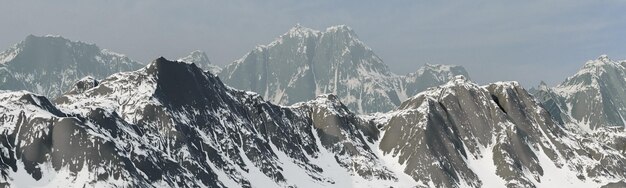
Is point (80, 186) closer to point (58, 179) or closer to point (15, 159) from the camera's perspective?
point (58, 179)

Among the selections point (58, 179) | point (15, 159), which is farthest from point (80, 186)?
point (15, 159)

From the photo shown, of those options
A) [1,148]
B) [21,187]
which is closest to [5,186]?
[21,187]

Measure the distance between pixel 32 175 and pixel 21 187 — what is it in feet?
27.5

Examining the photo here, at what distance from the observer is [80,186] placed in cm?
19812

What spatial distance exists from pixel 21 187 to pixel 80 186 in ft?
50.8

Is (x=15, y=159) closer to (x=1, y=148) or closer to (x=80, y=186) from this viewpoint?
(x=1, y=148)

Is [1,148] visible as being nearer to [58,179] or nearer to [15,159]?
[15,159]

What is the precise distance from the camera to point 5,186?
185m

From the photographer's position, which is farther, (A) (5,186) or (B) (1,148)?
(B) (1,148)

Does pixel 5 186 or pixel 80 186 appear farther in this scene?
pixel 80 186

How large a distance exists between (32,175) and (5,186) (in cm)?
1149

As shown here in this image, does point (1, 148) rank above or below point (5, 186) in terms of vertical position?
above

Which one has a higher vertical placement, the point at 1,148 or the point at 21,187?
the point at 1,148

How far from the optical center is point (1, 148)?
19700 cm
